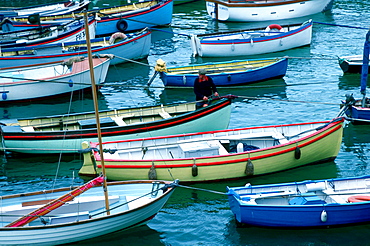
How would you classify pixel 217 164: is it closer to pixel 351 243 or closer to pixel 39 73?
pixel 351 243

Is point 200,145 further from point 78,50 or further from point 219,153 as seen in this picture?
point 78,50

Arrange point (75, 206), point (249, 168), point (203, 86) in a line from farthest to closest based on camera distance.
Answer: point (203, 86), point (249, 168), point (75, 206)

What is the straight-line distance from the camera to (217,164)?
1744 centimetres

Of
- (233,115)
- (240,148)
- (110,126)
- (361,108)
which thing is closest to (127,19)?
(233,115)

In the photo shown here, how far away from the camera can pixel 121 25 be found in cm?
Result: 3744

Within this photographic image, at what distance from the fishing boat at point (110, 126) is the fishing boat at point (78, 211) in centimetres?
407

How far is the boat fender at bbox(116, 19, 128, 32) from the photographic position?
122ft

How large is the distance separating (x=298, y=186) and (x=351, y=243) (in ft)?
7.34

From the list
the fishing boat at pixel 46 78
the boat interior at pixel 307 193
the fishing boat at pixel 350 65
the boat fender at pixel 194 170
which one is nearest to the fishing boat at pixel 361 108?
the boat interior at pixel 307 193

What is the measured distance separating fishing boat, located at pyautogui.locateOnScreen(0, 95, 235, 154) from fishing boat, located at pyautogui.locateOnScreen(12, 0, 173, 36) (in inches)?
647

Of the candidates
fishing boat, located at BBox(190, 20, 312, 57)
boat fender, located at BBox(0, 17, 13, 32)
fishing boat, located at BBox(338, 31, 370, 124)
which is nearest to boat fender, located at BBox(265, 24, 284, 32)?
fishing boat, located at BBox(190, 20, 312, 57)

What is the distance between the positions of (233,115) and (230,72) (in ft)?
11.3

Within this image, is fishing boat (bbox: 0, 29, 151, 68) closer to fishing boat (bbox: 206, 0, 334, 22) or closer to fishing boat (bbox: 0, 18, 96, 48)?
fishing boat (bbox: 0, 18, 96, 48)

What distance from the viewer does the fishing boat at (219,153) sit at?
682 inches
